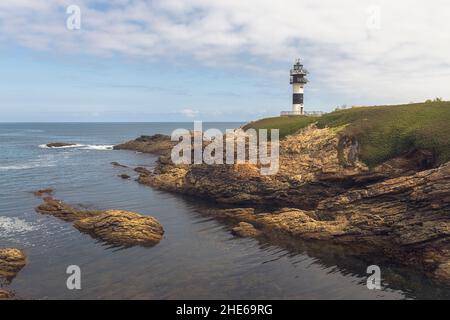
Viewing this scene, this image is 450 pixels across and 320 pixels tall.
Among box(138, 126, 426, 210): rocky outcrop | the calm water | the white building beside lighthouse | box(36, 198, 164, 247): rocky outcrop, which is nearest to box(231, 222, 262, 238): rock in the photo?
the calm water

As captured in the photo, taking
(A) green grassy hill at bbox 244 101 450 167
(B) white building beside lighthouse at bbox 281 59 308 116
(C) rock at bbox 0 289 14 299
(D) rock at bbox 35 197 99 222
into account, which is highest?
(B) white building beside lighthouse at bbox 281 59 308 116

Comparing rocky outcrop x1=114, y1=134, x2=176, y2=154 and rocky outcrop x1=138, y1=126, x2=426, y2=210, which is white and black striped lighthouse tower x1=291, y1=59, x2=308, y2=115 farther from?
rocky outcrop x1=114, y1=134, x2=176, y2=154

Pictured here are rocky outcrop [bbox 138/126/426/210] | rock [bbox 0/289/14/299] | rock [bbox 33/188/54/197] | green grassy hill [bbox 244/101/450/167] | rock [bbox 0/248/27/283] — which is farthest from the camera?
rock [bbox 33/188/54/197]

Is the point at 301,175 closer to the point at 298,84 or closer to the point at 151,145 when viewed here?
the point at 298,84

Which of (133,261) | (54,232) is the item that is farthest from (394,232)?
(54,232)

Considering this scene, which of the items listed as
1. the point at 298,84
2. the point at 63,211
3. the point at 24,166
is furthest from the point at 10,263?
the point at 24,166
